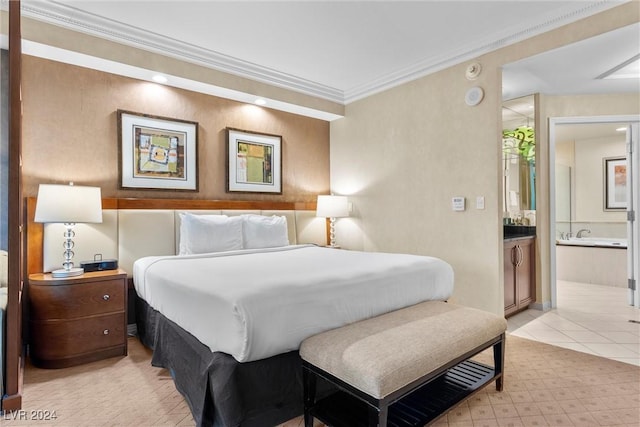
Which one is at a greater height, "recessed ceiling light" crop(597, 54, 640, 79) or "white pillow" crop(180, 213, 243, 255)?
"recessed ceiling light" crop(597, 54, 640, 79)

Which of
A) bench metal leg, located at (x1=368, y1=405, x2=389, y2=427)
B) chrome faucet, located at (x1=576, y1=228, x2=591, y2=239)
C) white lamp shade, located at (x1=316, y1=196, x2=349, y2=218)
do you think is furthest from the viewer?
chrome faucet, located at (x1=576, y1=228, x2=591, y2=239)

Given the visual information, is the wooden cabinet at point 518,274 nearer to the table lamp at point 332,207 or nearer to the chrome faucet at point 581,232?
the table lamp at point 332,207

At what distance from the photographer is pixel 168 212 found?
3.48 m

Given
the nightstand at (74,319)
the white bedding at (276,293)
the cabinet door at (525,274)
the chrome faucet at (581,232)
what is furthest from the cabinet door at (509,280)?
the chrome faucet at (581,232)

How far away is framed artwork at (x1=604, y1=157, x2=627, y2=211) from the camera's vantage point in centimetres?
595

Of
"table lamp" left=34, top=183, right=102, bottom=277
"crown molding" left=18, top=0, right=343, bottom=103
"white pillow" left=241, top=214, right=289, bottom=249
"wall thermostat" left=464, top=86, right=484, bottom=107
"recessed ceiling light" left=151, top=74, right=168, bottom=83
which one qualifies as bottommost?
"white pillow" left=241, top=214, right=289, bottom=249

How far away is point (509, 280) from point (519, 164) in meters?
1.48

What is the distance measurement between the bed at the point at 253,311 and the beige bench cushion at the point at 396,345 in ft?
0.44

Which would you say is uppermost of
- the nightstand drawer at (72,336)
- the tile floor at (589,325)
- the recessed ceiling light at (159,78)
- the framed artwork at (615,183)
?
the recessed ceiling light at (159,78)

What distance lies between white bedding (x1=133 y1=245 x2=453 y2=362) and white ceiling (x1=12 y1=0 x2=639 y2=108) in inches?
79.1

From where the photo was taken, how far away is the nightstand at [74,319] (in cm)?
248

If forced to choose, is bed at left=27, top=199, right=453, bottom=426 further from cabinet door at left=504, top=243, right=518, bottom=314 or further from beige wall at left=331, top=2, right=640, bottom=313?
cabinet door at left=504, top=243, right=518, bottom=314

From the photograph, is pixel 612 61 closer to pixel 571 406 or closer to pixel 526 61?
pixel 526 61

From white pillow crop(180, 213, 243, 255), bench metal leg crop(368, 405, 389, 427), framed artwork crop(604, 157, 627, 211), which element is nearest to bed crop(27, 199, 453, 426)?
white pillow crop(180, 213, 243, 255)
